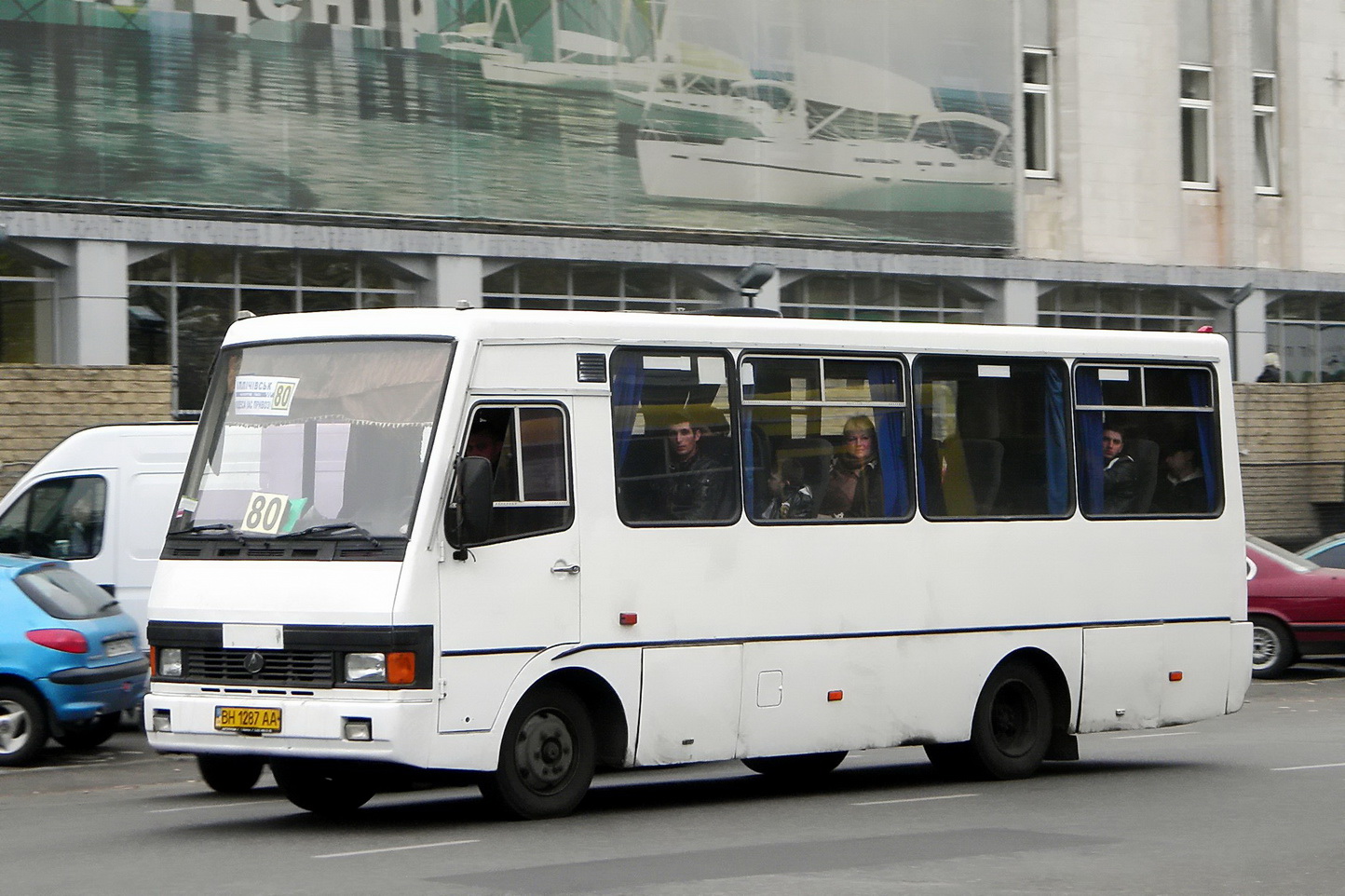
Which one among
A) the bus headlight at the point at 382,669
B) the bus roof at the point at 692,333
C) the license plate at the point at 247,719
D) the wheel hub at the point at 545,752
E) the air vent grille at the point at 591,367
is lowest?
the wheel hub at the point at 545,752

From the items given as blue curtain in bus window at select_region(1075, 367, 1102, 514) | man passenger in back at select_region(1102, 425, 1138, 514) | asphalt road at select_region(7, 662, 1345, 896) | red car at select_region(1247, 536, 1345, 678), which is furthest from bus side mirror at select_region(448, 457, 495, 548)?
red car at select_region(1247, 536, 1345, 678)

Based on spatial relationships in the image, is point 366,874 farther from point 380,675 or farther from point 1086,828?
point 1086,828

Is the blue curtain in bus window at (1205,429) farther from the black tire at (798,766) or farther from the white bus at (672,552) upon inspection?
the black tire at (798,766)

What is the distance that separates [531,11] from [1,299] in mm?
8389

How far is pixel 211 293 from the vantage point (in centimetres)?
2864

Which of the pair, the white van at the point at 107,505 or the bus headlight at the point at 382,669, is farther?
the white van at the point at 107,505

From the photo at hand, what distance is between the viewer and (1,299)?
90.0ft

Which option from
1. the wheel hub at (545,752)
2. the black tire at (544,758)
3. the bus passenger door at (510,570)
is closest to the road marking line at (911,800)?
the black tire at (544,758)

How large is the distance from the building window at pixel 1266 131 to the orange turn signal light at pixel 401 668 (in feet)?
102

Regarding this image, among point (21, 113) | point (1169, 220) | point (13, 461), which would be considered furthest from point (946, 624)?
point (1169, 220)

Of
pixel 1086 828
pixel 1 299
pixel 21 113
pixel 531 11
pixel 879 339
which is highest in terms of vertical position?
pixel 531 11

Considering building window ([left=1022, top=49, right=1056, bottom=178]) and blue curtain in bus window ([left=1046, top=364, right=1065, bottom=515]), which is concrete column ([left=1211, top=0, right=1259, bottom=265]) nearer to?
building window ([left=1022, top=49, right=1056, bottom=178])

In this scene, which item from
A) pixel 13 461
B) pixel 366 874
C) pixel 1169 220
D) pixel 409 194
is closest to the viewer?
pixel 366 874

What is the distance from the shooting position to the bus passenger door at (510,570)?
10.6 m
